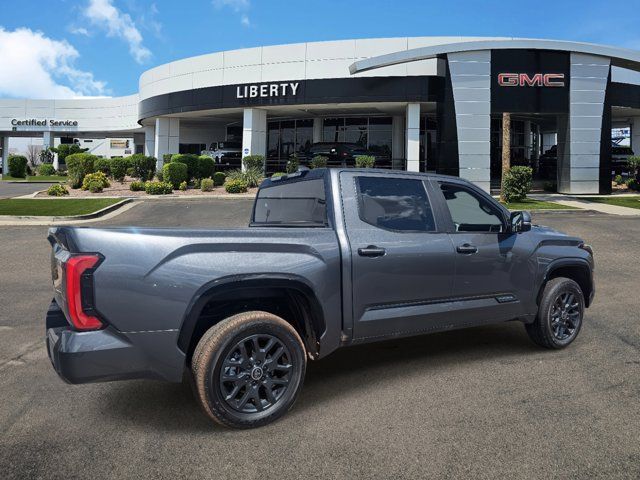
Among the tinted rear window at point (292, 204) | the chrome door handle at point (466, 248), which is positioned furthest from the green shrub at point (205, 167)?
the chrome door handle at point (466, 248)

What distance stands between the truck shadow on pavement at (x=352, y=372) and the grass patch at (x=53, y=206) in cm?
1534

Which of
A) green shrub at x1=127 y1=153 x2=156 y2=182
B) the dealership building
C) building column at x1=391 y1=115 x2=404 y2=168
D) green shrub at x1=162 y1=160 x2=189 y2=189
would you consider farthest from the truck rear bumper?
building column at x1=391 y1=115 x2=404 y2=168

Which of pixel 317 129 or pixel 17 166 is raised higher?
pixel 317 129

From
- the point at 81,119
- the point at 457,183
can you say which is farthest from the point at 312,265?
the point at 81,119

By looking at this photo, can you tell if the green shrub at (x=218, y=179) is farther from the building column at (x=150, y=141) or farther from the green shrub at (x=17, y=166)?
the green shrub at (x=17, y=166)

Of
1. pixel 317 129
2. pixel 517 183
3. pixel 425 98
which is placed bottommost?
pixel 517 183

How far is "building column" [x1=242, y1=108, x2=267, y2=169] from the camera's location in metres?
30.9

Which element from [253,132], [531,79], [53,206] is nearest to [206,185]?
[53,206]

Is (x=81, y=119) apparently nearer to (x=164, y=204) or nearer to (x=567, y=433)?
(x=164, y=204)

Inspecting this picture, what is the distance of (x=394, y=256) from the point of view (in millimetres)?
3918

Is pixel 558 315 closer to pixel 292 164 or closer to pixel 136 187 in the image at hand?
pixel 136 187

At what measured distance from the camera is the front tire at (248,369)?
3.23m

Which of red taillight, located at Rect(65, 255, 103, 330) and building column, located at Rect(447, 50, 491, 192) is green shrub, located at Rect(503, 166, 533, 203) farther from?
red taillight, located at Rect(65, 255, 103, 330)

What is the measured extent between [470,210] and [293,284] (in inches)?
77.7
